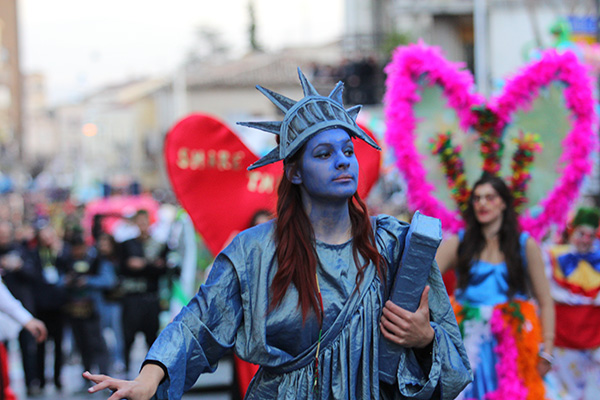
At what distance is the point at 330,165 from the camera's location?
259 cm

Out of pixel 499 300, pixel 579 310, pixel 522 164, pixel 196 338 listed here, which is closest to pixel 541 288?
pixel 499 300

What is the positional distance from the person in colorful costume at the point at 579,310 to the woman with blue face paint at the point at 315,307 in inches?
158

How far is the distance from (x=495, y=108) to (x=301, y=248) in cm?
320

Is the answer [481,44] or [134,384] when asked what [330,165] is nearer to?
[134,384]

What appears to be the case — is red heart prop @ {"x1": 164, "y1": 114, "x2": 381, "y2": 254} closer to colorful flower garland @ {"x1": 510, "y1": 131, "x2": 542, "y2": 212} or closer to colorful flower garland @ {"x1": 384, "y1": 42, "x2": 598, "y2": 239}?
colorful flower garland @ {"x1": 384, "y1": 42, "x2": 598, "y2": 239}

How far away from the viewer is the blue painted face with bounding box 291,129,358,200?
102 inches

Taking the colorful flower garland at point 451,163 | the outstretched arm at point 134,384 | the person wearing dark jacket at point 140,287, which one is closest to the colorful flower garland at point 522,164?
the colorful flower garland at point 451,163

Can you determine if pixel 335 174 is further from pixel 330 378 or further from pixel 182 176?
pixel 182 176

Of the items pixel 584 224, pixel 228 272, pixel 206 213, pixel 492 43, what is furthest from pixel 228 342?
pixel 492 43

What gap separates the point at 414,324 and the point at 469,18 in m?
19.4

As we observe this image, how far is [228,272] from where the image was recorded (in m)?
2.63

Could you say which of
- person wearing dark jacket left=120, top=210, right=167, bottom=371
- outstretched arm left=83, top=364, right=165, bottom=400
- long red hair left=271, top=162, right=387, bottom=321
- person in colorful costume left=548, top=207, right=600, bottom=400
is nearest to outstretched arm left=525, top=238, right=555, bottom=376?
person in colorful costume left=548, top=207, right=600, bottom=400

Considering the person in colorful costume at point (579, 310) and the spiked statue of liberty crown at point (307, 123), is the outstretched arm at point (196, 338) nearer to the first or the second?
the spiked statue of liberty crown at point (307, 123)

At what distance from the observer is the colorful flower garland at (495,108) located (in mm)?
5402
